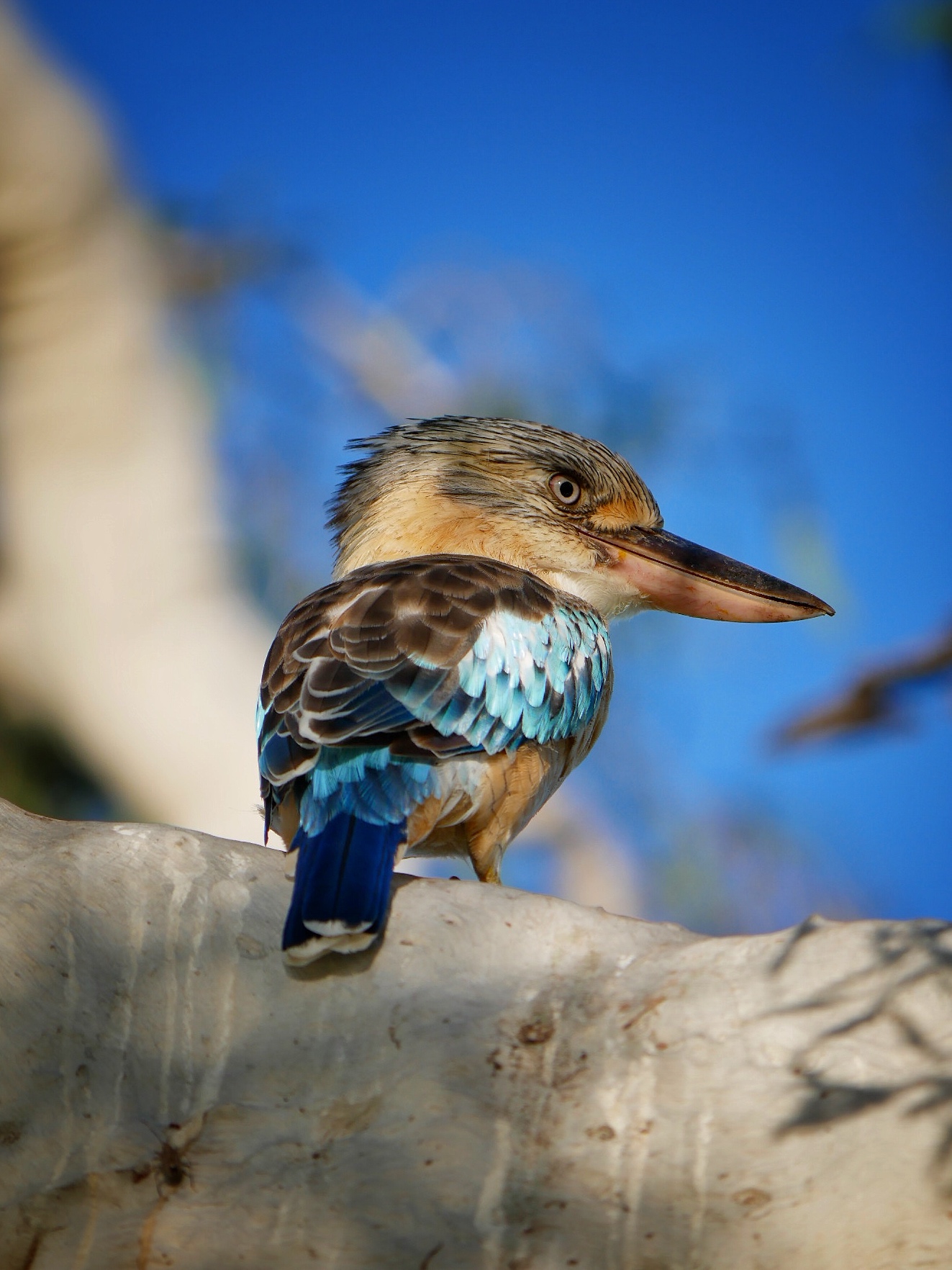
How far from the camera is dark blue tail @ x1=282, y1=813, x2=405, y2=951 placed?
2113 mm

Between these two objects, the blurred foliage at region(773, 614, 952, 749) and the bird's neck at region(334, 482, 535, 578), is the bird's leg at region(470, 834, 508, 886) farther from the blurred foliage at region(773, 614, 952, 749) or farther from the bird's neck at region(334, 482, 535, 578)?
the blurred foliage at region(773, 614, 952, 749)

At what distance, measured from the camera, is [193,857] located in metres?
2.36

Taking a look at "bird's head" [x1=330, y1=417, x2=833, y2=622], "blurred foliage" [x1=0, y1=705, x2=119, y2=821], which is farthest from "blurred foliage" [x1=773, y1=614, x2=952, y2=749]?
"blurred foliage" [x1=0, y1=705, x2=119, y2=821]

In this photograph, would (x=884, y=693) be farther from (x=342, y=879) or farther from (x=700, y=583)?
(x=342, y=879)

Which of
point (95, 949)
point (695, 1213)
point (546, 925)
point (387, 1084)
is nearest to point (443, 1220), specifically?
point (387, 1084)

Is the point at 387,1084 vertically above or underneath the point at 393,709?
underneath

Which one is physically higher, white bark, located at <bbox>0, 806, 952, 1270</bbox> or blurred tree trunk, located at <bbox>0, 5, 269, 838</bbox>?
blurred tree trunk, located at <bbox>0, 5, 269, 838</bbox>

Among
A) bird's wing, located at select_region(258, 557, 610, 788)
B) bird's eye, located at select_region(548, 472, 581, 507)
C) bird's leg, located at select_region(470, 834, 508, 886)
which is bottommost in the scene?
bird's leg, located at select_region(470, 834, 508, 886)

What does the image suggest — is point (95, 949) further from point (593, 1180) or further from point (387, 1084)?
point (593, 1180)

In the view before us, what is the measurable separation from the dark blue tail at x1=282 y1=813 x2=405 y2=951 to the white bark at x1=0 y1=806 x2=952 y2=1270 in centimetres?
9

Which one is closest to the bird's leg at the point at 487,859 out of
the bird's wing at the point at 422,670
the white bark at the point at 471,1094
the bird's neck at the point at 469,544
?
the bird's wing at the point at 422,670

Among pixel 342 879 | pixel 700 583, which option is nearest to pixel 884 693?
pixel 700 583

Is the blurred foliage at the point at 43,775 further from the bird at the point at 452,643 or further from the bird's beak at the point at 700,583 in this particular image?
the bird's beak at the point at 700,583

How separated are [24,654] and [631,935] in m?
5.35
